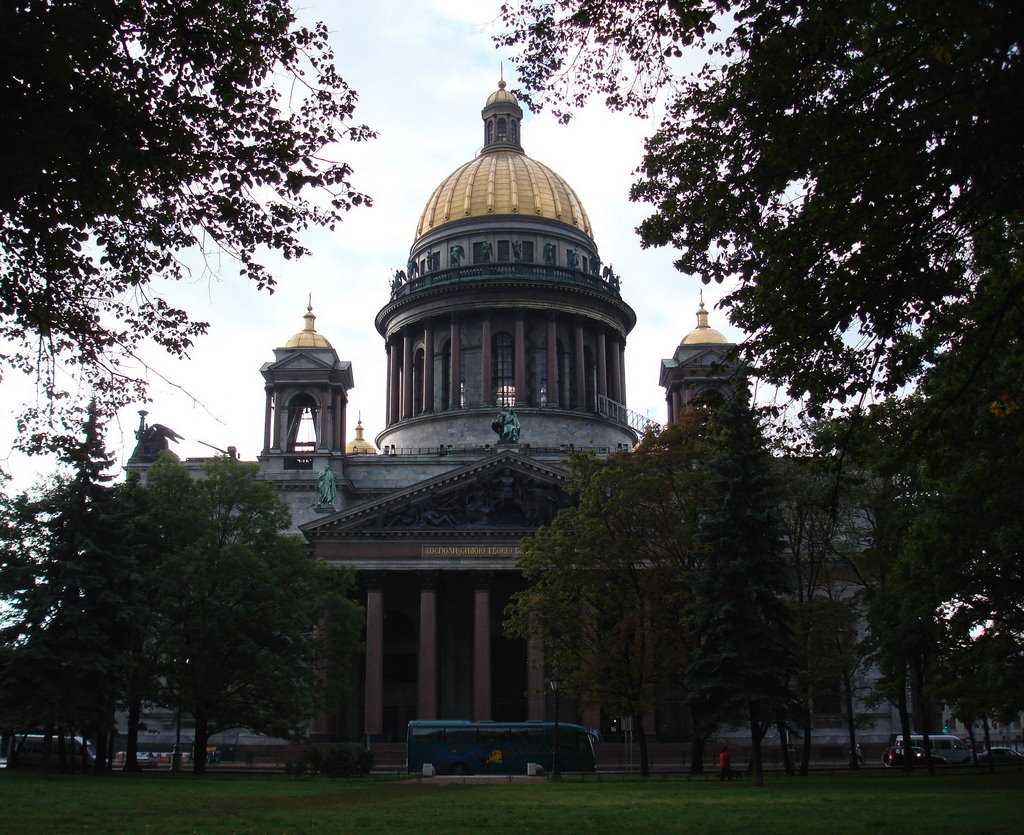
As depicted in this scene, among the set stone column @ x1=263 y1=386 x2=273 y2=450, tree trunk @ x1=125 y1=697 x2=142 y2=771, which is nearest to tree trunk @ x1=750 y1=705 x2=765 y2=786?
tree trunk @ x1=125 y1=697 x2=142 y2=771

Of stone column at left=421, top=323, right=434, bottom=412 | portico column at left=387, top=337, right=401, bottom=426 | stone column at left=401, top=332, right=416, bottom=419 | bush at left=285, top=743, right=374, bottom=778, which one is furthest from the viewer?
portico column at left=387, top=337, right=401, bottom=426

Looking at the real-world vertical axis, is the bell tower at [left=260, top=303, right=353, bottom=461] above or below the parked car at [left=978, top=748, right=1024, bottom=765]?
above

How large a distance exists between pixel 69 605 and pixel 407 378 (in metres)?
44.0

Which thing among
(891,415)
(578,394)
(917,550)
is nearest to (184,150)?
(891,415)

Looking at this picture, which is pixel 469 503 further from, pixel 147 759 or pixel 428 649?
pixel 147 759

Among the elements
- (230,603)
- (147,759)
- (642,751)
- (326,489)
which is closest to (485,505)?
(326,489)

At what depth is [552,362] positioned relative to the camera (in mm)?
76438

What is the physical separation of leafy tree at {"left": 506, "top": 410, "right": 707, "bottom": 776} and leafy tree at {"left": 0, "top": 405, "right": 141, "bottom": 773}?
1347 centimetres

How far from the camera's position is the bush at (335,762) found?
38.5 meters

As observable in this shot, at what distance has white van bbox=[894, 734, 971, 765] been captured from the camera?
56781 mm

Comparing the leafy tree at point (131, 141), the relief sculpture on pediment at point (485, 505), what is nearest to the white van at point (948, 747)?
the relief sculpture on pediment at point (485, 505)

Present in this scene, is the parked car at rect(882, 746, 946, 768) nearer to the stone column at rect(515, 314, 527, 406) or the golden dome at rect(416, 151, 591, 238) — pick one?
the stone column at rect(515, 314, 527, 406)

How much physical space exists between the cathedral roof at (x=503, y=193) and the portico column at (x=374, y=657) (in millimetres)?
31113

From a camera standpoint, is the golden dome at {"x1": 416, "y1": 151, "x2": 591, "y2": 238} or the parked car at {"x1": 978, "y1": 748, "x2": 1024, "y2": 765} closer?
the parked car at {"x1": 978, "y1": 748, "x2": 1024, "y2": 765}
